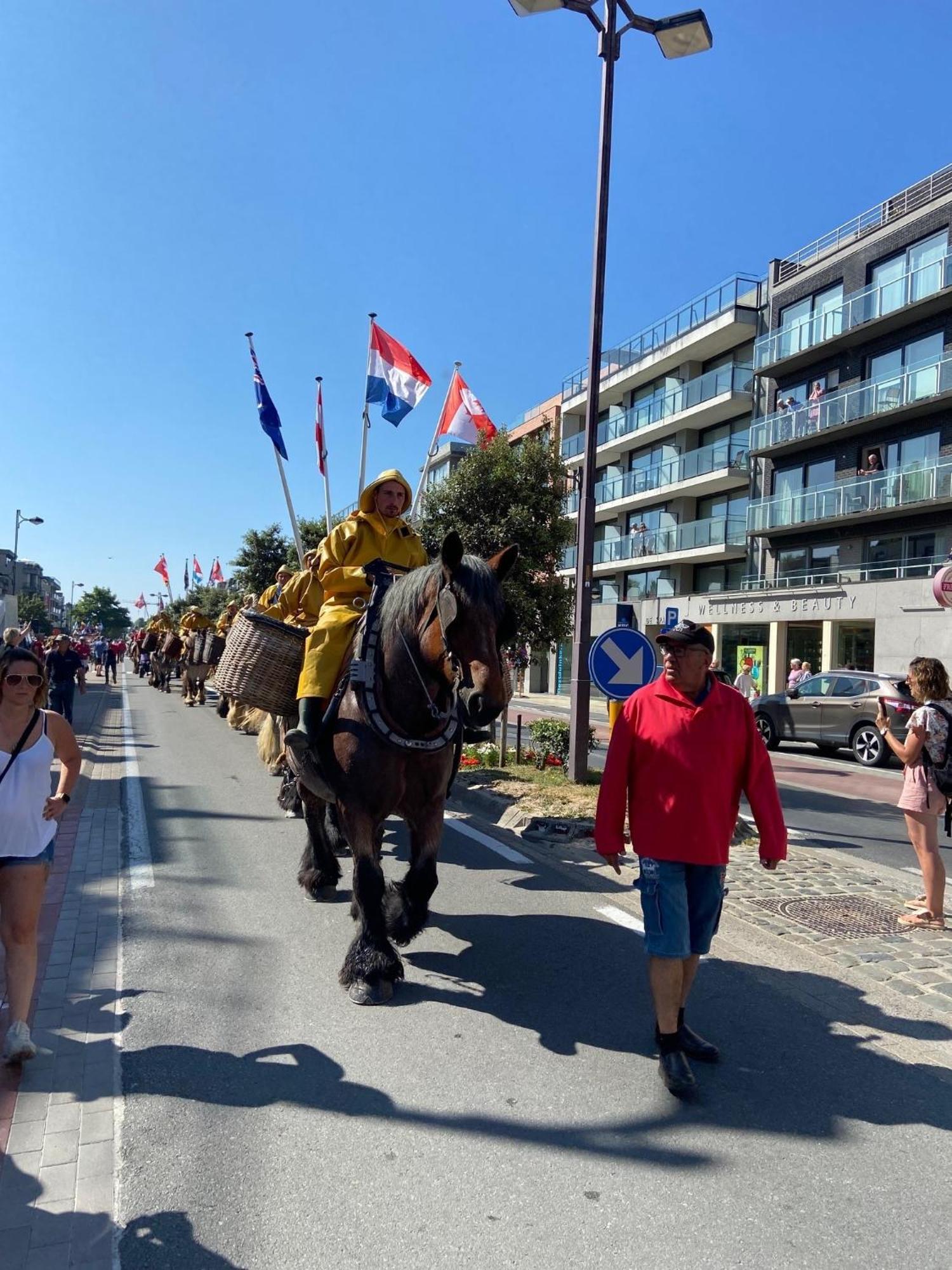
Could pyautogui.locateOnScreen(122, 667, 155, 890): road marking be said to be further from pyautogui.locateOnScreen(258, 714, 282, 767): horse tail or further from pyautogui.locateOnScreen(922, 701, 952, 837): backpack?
pyautogui.locateOnScreen(922, 701, 952, 837): backpack

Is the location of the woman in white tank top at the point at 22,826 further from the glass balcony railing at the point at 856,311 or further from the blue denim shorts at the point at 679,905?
the glass balcony railing at the point at 856,311

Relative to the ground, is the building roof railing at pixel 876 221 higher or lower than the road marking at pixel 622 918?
higher

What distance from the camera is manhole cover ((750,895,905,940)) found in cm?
533

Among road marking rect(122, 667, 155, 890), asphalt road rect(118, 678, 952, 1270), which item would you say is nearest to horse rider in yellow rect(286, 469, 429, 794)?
asphalt road rect(118, 678, 952, 1270)

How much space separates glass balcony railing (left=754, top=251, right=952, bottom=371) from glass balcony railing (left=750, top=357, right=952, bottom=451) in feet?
6.02

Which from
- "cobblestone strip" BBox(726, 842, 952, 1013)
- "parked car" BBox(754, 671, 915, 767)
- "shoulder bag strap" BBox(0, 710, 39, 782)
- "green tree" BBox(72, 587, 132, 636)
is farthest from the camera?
"green tree" BBox(72, 587, 132, 636)

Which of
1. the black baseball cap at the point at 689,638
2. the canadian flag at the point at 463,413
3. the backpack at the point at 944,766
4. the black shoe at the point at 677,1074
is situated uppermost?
the canadian flag at the point at 463,413

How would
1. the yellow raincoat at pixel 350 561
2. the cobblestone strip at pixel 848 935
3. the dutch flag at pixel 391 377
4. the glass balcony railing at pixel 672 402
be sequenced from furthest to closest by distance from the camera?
the glass balcony railing at pixel 672 402 < the dutch flag at pixel 391 377 < the yellow raincoat at pixel 350 561 < the cobblestone strip at pixel 848 935

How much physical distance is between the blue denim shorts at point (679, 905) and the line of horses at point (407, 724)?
94 centimetres

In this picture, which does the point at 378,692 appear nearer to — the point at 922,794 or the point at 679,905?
the point at 679,905

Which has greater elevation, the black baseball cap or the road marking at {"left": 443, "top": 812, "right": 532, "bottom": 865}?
the black baseball cap

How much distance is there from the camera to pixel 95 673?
46406 millimetres

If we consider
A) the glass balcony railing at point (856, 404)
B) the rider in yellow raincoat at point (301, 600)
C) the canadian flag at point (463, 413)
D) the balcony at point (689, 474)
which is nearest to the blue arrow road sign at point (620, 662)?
the rider in yellow raincoat at point (301, 600)

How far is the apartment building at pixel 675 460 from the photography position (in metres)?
31.0
